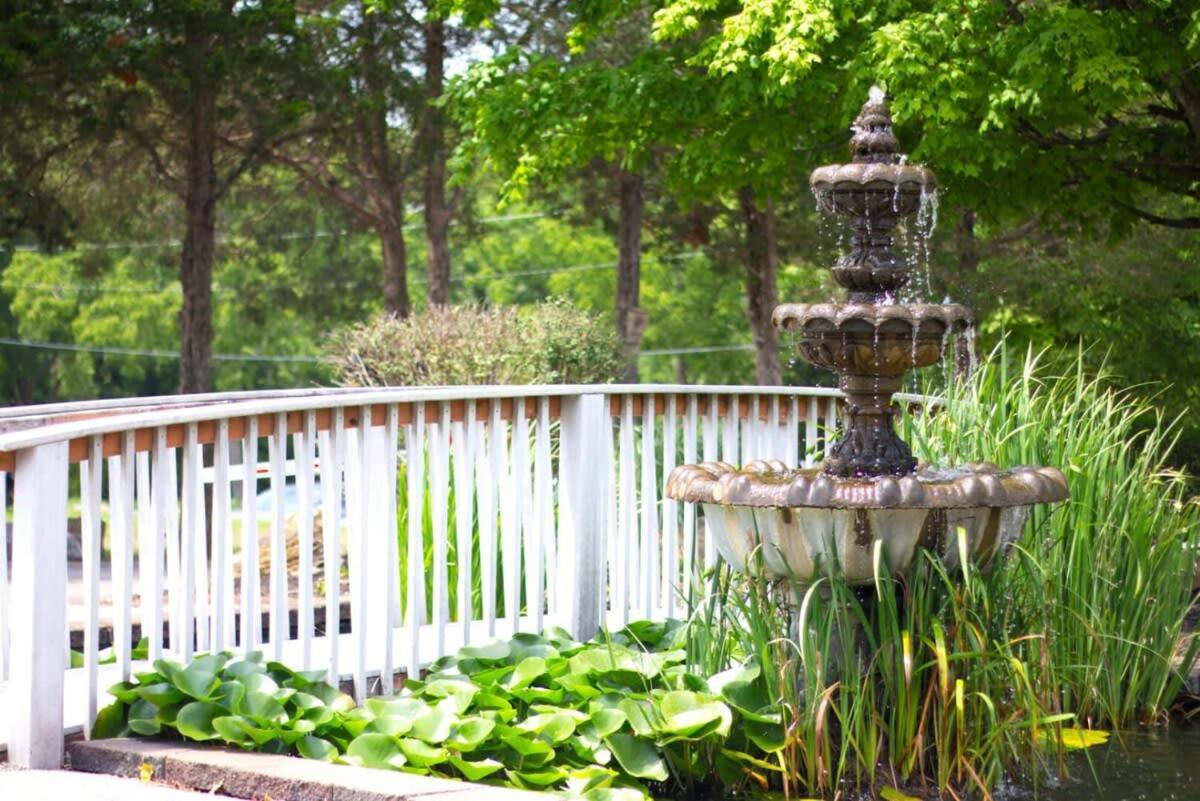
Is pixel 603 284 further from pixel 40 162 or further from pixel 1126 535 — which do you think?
pixel 1126 535

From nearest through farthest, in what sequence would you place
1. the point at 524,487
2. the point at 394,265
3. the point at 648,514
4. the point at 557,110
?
the point at 524,487
the point at 648,514
the point at 557,110
the point at 394,265

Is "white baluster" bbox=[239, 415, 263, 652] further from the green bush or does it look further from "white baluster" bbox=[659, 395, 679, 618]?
the green bush

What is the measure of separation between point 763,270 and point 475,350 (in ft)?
40.7

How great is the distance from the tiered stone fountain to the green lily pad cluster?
0.46 meters

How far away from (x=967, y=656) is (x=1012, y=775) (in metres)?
0.67

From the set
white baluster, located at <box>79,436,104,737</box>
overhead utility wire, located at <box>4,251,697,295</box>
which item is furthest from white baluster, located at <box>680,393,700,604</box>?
overhead utility wire, located at <box>4,251,697,295</box>

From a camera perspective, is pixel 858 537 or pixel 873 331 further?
pixel 873 331

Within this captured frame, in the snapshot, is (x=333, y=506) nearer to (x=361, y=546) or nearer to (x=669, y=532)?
(x=361, y=546)

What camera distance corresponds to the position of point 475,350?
42.1ft

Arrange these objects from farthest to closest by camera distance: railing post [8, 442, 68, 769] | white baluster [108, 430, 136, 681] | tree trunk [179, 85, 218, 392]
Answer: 1. tree trunk [179, 85, 218, 392]
2. white baluster [108, 430, 136, 681]
3. railing post [8, 442, 68, 769]

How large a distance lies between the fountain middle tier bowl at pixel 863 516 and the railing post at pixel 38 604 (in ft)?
6.35

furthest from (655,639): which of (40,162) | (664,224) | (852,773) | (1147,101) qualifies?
(664,224)

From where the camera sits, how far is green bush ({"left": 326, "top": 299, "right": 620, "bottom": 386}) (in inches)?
504

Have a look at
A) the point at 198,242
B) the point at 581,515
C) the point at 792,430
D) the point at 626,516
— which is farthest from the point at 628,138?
the point at 581,515
